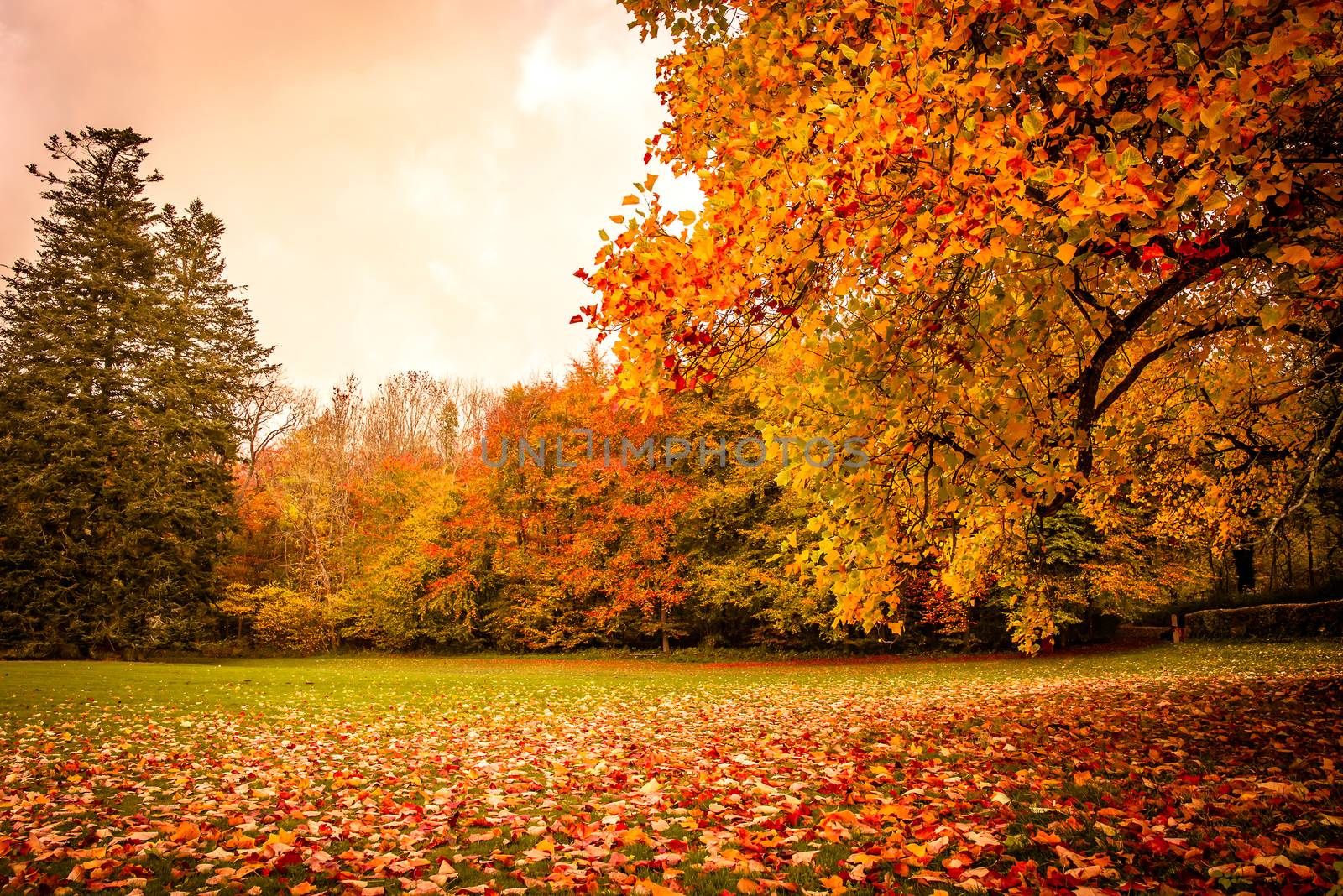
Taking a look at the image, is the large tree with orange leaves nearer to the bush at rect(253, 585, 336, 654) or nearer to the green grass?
the green grass

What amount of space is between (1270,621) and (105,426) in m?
40.2

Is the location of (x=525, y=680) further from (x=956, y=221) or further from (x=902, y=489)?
(x=956, y=221)

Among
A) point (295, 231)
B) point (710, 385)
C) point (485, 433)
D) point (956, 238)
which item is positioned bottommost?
point (710, 385)

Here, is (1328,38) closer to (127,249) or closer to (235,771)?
(235,771)

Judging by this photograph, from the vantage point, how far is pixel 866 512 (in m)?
4.34

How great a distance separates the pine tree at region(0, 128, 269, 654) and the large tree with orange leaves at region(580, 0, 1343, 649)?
27933 mm

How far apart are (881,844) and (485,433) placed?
1066 inches

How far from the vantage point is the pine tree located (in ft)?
75.9

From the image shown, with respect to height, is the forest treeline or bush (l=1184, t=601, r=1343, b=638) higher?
the forest treeline

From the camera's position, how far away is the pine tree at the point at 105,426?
23.1 metres

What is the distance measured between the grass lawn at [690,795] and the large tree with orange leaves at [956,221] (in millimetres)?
1553

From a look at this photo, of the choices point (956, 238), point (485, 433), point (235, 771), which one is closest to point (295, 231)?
point (485, 433)

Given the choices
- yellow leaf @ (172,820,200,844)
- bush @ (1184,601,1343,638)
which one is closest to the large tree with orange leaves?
yellow leaf @ (172,820,200,844)

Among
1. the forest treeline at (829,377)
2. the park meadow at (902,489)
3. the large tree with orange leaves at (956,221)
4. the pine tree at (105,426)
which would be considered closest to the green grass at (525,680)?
the park meadow at (902,489)
